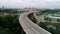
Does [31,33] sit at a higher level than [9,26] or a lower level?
higher

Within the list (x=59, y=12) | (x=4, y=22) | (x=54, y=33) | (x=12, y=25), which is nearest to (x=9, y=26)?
(x=12, y=25)

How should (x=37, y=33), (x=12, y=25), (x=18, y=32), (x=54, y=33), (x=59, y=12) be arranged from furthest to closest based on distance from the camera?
1. (x=59, y=12)
2. (x=12, y=25)
3. (x=18, y=32)
4. (x=54, y=33)
5. (x=37, y=33)

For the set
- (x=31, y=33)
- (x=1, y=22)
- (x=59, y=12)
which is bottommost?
(x=59, y=12)

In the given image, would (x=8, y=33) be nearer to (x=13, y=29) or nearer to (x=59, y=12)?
(x=13, y=29)

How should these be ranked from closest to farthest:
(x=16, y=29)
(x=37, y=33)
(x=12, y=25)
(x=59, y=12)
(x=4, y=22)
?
(x=37, y=33), (x=16, y=29), (x=12, y=25), (x=4, y=22), (x=59, y=12)

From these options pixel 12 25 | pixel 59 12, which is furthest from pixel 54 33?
pixel 59 12

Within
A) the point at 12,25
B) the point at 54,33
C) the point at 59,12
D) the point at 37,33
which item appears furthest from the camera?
the point at 59,12

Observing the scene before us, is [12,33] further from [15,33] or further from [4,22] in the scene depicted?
[4,22]

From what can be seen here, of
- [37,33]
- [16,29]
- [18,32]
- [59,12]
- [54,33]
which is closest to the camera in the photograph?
[37,33]

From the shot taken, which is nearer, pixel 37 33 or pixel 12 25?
pixel 37 33
